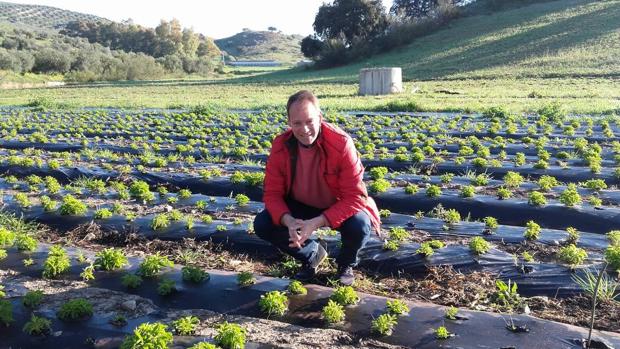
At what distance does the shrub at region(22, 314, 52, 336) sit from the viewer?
3.20 m

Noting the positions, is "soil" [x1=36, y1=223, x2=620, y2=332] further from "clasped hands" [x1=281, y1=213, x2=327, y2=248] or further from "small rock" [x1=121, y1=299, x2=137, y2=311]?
"small rock" [x1=121, y1=299, x2=137, y2=311]

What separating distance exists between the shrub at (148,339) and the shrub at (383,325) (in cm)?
121

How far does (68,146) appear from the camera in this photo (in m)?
10.5

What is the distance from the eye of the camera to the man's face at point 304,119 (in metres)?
3.37

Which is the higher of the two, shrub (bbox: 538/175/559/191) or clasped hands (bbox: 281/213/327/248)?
clasped hands (bbox: 281/213/327/248)

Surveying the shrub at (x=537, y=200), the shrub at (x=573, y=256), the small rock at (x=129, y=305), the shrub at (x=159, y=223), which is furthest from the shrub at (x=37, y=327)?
the shrub at (x=537, y=200)

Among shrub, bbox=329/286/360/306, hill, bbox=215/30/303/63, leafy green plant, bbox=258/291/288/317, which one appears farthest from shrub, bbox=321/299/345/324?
hill, bbox=215/30/303/63

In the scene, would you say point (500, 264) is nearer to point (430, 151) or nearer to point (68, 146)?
point (430, 151)

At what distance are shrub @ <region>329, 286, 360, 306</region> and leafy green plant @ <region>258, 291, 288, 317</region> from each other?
35 centimetres

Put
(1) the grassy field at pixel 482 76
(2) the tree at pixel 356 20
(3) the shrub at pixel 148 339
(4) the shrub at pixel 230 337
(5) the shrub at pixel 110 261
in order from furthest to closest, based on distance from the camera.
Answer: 1. (2) the tree at pixel 356 20
2. (1) the grassy field at pixel 482 76
3. (5) the shrub at pixel 110 261
4. (4) the shrub at pixel 230 337
5. (3) the shrub at pixel 148 339

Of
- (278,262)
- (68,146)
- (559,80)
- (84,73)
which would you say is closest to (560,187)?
(278,262)

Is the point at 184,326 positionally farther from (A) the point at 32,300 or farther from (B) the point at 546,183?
(B) the point at 546,183

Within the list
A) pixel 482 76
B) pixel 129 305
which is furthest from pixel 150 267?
pixel 482 76

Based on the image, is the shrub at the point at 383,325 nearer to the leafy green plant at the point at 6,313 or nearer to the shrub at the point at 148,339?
the shrub at the point at 148,339
